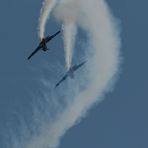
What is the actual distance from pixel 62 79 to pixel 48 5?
47.8 feet

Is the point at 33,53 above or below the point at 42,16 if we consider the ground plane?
above

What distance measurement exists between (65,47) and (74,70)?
26.1 ft

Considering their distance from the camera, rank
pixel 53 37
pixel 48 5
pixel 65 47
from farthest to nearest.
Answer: pixel 53 37 → pixel 65 47 → pixel 48 5

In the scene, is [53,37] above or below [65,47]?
above

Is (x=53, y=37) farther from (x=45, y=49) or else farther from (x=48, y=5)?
(x=48, y=5)

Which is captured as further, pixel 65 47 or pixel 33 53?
pixel 33 53

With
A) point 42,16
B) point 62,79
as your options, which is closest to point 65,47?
point 42,16

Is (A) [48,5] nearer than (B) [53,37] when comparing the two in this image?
Yes

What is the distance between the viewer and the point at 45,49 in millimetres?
66562

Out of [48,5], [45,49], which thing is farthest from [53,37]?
[48,5]

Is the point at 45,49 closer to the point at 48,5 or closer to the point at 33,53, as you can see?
the point at 33,53

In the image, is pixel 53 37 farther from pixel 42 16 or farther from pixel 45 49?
pixel 42 16

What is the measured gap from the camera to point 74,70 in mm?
67375

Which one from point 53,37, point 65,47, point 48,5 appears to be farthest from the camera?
point 53,37
